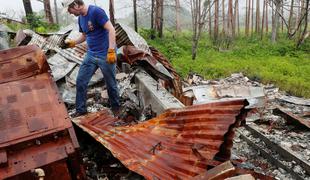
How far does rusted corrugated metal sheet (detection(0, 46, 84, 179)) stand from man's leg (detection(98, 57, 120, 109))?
1.29 m

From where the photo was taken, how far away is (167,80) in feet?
19.0

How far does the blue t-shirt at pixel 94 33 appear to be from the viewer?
4484 millimetres

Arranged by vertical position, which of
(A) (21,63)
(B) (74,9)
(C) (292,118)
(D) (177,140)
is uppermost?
(B) (74,9)

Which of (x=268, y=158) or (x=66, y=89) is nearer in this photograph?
(x=268, y=158)

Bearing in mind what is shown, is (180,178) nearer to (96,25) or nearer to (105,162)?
(105,162)

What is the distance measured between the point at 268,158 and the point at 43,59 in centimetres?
335

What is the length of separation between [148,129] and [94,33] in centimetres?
189

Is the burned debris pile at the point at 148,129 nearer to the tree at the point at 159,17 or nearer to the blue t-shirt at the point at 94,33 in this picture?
the blue t-shirt at the point at 94,33

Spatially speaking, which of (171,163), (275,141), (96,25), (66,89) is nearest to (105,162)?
(171,163)

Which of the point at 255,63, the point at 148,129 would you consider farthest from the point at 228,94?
the point at 255,63

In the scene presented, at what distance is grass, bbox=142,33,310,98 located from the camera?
8945 mm

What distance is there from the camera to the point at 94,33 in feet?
15.1

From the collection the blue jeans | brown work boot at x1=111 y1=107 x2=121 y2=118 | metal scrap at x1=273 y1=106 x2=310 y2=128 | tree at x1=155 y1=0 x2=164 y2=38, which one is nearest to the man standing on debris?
the blue jeans

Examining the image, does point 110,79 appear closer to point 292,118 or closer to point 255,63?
point 292,118
